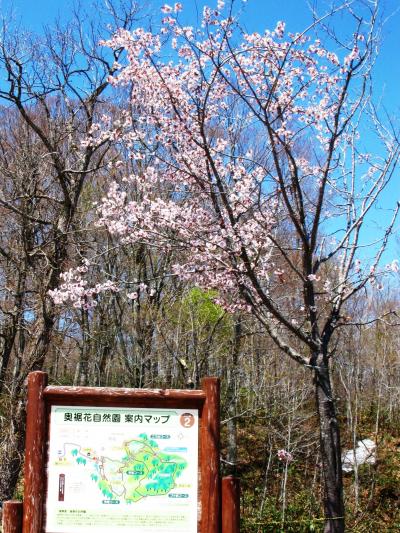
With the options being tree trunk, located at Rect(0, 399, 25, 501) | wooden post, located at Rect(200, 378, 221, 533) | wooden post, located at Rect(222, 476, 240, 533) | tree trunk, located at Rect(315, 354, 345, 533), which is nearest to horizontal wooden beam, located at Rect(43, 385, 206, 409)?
wooden post, located at Rect(200, 378, 221, 533)

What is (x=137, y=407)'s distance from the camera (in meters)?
3.12

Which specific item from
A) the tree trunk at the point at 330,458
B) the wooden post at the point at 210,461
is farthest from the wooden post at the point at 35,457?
the tree trunk at the point at 330,458

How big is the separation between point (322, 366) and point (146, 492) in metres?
2.45

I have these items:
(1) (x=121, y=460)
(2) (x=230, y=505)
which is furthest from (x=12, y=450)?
(2) (x=230, y=505)

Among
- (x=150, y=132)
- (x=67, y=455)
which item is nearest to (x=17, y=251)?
(x=150, y=132)

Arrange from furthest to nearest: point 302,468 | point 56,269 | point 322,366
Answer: point 302,468
point 56,269
point 322,366

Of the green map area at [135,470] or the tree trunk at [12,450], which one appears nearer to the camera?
the green map area at [135,470]

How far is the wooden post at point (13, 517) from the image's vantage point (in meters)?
2.99

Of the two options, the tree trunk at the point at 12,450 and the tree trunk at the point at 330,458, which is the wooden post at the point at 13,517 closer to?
the tree trunk at the point at 330,458

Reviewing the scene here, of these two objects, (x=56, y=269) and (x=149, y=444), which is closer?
(x=149, y=444)

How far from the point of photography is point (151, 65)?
5.70 meters

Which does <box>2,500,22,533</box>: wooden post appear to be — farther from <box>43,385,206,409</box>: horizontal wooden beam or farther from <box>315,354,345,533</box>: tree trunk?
<box>315,354,345,533</box>: tree trunk

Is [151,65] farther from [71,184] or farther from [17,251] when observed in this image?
[17,251]

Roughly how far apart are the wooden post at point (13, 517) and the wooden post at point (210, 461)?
93 cm
